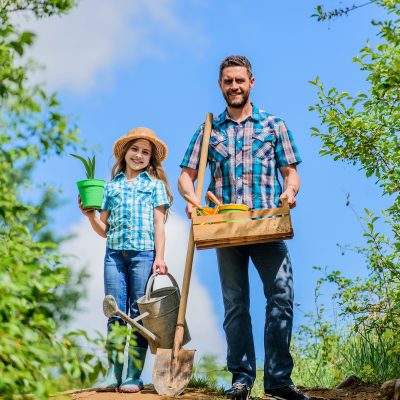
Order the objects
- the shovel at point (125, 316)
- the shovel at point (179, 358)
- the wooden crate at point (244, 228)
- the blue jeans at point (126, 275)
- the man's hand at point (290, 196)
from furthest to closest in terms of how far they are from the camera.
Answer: the blue jeans at point (126, 275), the shovel at point (179, 358), the shovel at point (125, 316), the man's hand at point (290, 196), the wooden crate at point (244, 228)

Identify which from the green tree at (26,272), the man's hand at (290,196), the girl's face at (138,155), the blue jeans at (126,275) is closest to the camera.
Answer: the green tree at (26,272)

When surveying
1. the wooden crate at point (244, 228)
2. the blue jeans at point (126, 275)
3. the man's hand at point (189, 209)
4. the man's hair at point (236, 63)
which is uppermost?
the man's hair at point (236, 63)

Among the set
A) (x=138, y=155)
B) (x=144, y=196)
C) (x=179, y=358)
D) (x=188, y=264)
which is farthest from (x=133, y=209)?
(x=179, y=358)

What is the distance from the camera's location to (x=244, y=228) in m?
5.01

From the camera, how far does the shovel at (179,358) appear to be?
5531 millimetres

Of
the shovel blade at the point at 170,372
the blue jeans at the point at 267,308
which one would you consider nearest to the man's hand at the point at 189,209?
the blue jeans at the point at 267,308

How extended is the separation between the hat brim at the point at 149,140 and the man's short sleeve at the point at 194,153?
0.39 metres

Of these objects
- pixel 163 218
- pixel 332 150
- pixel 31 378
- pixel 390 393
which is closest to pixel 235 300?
pixel 163 218

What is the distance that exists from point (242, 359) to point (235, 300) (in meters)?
0.43

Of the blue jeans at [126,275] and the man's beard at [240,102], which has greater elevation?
the man's beard at [240,102]

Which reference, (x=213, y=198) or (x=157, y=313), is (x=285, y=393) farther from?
(x=213, y=198)

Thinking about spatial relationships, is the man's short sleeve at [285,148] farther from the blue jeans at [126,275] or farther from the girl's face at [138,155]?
the blue jeans at [126,275]

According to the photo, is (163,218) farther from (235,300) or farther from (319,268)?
(319,268)

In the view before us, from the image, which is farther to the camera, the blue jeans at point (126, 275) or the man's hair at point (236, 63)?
the blue jeans at point (126, 275)
